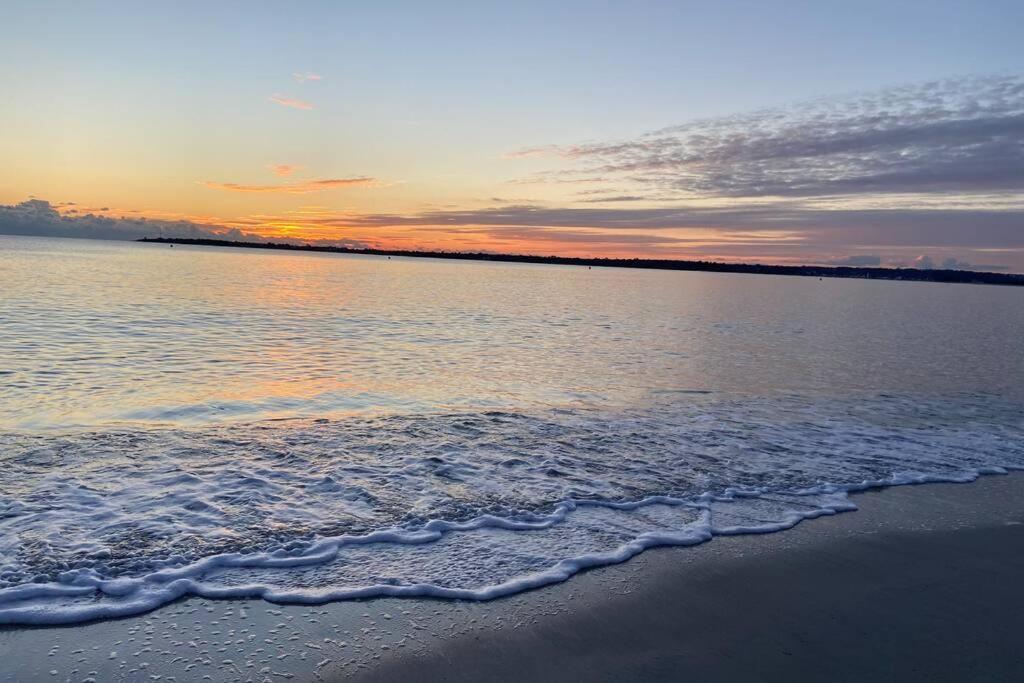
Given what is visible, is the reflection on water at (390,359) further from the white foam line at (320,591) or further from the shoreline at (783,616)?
the shoreline at (783,616)

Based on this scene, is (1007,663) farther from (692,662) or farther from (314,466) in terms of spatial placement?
(314,466)

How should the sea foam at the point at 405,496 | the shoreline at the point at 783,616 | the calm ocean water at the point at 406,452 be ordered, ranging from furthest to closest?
the calm ocean water at the point at 406,452 < the sea foam at the point at 405,496 < the shoreline at the point at 783,616

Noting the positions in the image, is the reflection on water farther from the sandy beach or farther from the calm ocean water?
the sandy beach

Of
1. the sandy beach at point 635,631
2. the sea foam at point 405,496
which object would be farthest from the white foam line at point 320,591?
the sandy beach at point 635,631

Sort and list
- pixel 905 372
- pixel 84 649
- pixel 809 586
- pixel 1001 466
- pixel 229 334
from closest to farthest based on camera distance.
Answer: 1. pixel 84 649
2. pixel 809 586
3. pixel 1001 466
4. pixel 905 372
5. pixel 229 334

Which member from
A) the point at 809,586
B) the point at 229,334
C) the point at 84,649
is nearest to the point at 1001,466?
the point at 809,586

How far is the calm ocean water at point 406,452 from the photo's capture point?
5.84 metres

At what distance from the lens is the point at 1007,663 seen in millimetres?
4543

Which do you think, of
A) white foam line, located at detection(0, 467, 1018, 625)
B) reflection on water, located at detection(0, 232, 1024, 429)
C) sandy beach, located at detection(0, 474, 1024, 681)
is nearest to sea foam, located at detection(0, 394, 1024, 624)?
white foam line, located at detection(0, 467, 1018, 625)

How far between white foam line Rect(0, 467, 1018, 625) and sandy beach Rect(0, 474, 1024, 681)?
14 centimetres

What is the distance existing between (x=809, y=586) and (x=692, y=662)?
76.6 inches

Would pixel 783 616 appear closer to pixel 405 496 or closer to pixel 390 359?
pixel 405 496

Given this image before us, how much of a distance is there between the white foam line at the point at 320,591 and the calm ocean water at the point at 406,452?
0.08ft

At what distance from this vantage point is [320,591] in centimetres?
530
